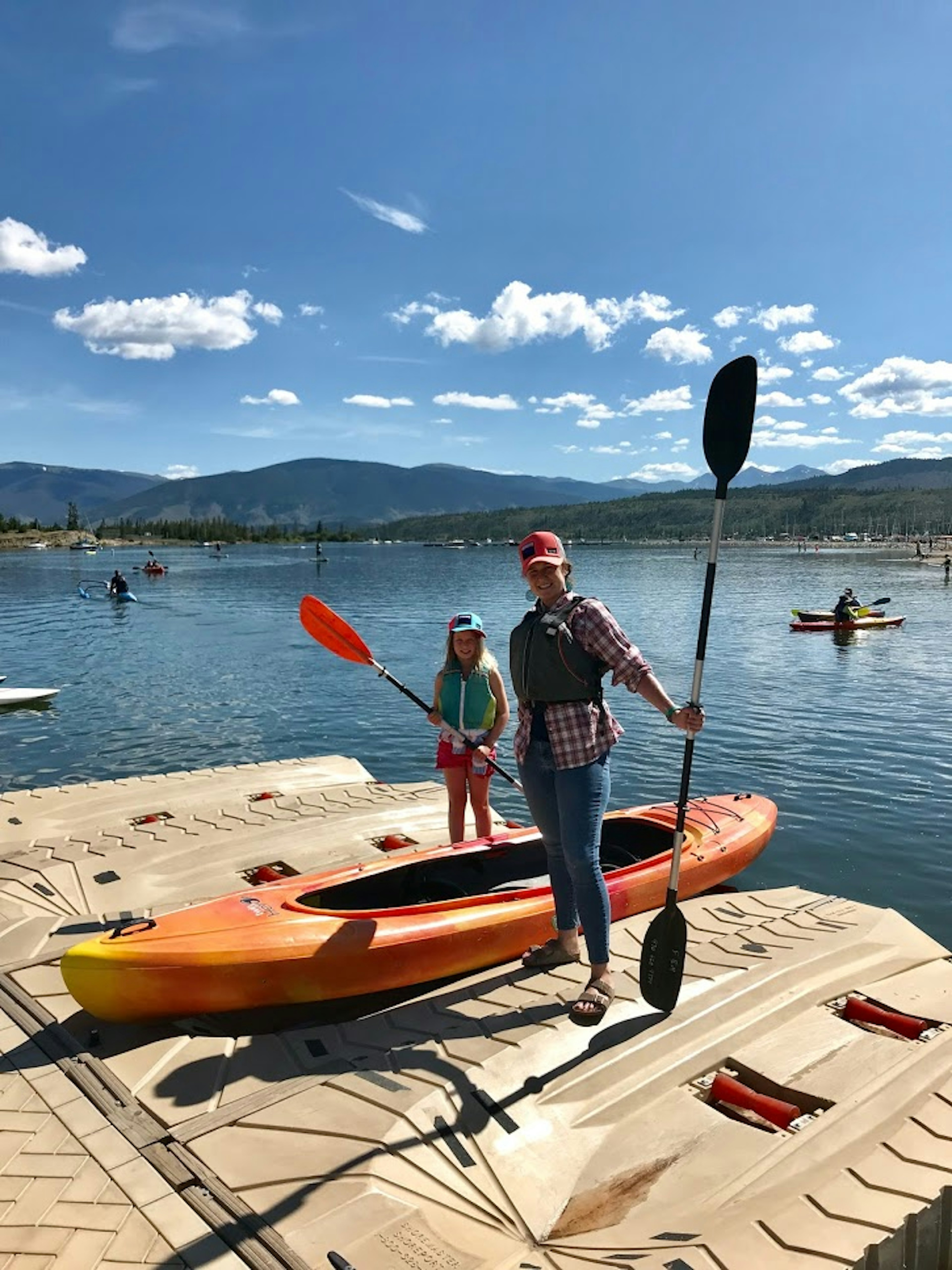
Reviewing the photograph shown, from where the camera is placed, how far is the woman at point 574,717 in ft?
14.7

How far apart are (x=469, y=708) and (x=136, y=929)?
2.79 m

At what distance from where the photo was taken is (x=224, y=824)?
338 inches

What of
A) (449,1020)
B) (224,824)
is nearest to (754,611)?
(224,824)

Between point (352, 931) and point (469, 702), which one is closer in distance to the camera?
point (352, 931)

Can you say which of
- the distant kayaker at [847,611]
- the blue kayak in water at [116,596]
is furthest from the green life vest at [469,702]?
the blue kayak in water at [116,596]

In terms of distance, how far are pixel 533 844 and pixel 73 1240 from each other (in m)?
4.13

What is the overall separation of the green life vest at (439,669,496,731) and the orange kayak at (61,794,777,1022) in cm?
92

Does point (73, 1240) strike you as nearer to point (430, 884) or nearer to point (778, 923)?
point (430, 884)

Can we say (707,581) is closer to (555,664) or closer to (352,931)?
(555,664)

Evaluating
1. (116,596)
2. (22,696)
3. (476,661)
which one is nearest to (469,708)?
(476,661)

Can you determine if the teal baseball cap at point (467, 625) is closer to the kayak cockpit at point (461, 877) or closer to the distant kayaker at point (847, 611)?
the kayak cockpit at point (461, 877)

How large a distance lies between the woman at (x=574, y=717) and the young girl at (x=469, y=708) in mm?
1702

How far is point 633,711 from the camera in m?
18.6

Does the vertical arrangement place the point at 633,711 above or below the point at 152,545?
below
